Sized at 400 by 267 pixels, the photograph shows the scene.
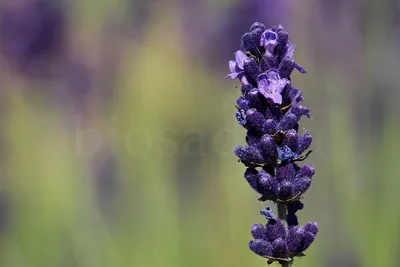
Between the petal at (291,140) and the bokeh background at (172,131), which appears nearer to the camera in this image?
the petal at (291,140)

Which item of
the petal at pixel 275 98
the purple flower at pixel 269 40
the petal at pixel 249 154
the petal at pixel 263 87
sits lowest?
the petal at pixel 249 154

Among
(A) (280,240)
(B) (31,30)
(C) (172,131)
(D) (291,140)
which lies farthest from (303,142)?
(B) (31,30)

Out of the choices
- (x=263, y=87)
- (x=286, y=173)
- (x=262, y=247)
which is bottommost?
(x=262, y=247)

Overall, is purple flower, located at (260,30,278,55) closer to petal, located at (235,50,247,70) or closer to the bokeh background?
petal, located at (235,50,247,70)

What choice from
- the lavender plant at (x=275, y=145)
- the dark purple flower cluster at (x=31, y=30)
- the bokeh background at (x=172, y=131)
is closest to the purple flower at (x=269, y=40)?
the lavender plant at (x=275, y=145)

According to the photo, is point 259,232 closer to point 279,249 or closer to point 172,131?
point 279,249

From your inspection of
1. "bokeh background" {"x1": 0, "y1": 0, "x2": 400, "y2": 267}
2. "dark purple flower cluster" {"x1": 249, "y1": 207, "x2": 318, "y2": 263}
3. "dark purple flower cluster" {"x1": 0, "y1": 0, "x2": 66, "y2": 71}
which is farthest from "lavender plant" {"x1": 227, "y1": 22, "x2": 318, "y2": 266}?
"dark purple flower cluster" {"x1": 0, "y1": 0, "x2": 66, "y2": 71}

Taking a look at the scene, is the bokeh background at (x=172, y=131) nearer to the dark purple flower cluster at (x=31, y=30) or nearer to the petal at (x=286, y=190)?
the dark purple flower cluster at (x=31, y=30)
